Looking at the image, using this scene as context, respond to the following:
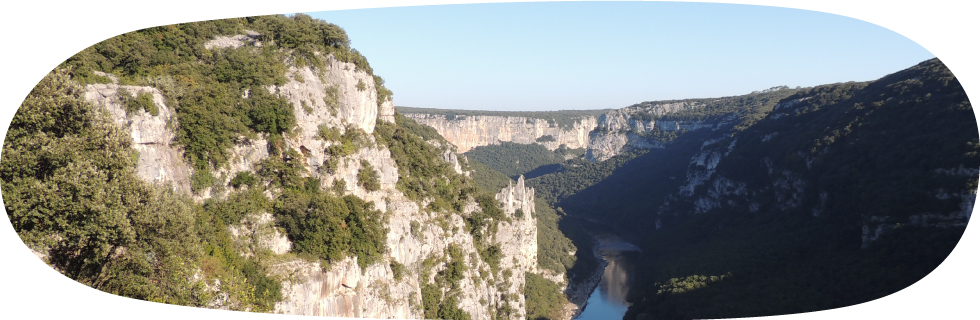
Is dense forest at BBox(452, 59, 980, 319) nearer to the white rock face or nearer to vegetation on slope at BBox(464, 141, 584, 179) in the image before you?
the white rock face

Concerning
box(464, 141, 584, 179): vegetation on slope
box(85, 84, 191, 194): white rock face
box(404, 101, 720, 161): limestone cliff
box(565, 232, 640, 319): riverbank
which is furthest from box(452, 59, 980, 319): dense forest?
box(464, 141, 584, 179): vegetation on slope

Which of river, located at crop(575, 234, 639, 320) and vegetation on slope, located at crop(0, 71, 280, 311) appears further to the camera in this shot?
river, located at crop(575, 234, 639, 320)

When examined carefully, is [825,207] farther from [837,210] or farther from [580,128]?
[580,128]

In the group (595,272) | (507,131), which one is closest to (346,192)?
(595,272)

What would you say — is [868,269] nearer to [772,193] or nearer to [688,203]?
[772,193]

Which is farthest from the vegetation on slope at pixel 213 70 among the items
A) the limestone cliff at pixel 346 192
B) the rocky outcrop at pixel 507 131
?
the rocky outcrop at pixel 507 131

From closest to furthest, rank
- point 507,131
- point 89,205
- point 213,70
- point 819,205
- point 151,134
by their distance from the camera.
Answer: point 89,205 < point 151,134 < point 213,70 < point 819,205 < point 507,131

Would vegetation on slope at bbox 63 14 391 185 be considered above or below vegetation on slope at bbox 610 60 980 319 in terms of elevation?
above
